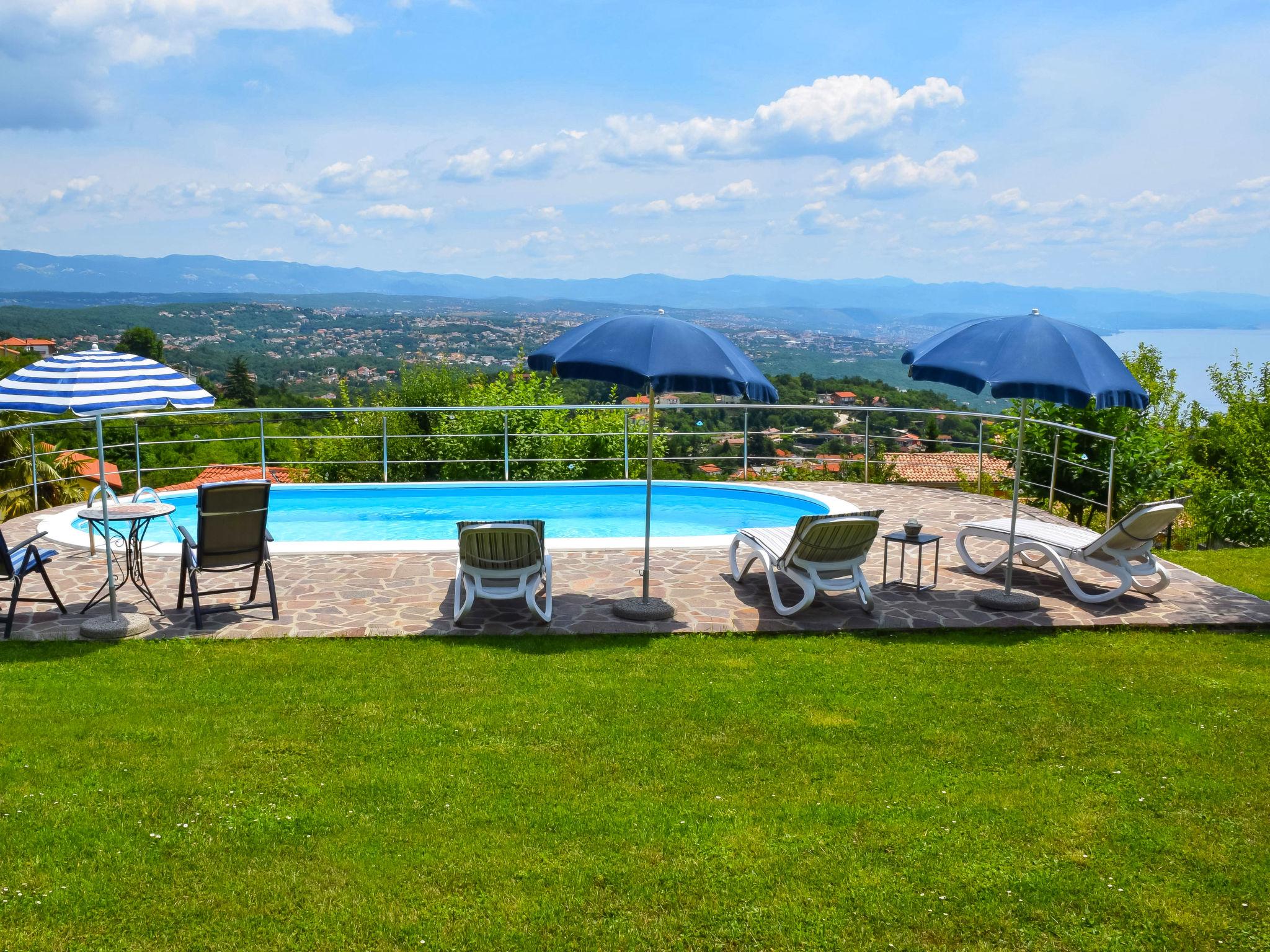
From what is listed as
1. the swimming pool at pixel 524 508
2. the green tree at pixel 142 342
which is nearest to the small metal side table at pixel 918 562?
the swimming pool at pixel 524 508

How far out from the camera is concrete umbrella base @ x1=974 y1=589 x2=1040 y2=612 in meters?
6.93

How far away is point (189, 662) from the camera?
5691 millimetres

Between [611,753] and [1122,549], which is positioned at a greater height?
[1122,549]

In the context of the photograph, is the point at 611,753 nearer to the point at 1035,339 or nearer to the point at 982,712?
the point at 982,712

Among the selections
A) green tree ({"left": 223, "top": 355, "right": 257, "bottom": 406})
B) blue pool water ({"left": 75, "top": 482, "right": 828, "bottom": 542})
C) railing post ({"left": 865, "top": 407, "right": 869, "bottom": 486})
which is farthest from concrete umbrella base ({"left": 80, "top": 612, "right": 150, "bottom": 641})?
green tree ({"left": 223, "top": 355, "right": 257, "bottom": 406})

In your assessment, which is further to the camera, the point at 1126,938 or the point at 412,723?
the point at 412,723

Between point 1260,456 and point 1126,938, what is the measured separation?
3041 centimetres

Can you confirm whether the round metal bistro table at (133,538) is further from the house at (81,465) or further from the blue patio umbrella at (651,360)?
→ the house at (81,465)

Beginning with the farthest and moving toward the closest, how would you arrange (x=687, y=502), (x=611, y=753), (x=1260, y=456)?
(x=1260, y=456)
(x=687, y=502)
(x=611, y=753)

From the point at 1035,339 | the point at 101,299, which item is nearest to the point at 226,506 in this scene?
the point at 1035,339

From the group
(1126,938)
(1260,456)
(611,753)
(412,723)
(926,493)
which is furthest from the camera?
(1260,456)

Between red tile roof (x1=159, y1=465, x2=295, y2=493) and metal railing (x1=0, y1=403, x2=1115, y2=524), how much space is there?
463 millimetres

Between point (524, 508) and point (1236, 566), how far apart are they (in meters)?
7.68

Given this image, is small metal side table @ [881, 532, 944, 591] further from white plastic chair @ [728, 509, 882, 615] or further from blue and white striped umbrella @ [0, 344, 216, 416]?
blue and white striped umbrella @ [0, 344, 216, 416]
